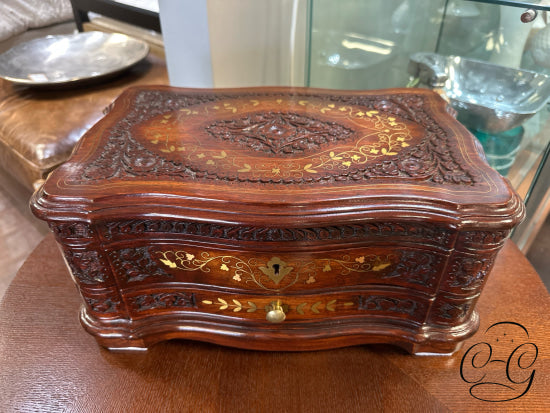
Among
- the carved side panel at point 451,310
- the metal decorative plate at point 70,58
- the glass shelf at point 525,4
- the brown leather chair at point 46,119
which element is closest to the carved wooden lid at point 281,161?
the carved side panel at point 451,310

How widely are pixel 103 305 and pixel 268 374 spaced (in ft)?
1.01

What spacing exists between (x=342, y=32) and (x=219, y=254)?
914 mm

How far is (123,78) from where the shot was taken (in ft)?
5.08

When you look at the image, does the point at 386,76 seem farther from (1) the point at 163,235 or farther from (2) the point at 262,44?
(1) the point at 163,235

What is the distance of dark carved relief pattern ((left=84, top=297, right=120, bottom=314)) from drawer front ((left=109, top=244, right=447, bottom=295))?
0.04 metres

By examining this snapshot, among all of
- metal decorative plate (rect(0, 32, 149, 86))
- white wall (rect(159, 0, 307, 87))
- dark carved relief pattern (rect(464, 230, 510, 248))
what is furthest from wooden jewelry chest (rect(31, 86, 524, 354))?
metal decorative plate (rect(0, 32, 149, 86))

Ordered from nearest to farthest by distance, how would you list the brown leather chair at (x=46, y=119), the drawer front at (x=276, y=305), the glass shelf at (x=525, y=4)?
the drawer front at (x=276, y=305), the glass shelf at (x=525, y=4), the brown leather chair at (x=46, y=119)

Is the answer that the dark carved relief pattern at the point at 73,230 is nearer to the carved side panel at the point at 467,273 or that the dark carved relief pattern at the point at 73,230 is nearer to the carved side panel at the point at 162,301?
the carved side panel at the point at 162,301


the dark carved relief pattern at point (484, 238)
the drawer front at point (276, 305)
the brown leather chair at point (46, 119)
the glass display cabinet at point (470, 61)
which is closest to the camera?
the dark carved relief pattern at point (484, 238)

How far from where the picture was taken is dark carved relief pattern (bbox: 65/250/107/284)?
2.09 ft

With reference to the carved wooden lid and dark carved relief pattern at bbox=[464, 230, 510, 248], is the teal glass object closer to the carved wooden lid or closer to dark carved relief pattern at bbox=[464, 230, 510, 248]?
the carved wooden lid

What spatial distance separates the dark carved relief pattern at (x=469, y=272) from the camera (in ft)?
2.05

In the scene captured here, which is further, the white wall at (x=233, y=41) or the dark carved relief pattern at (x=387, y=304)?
the white wall at (x=233, y=41)

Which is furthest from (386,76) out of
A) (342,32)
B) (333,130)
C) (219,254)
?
(219,254)
